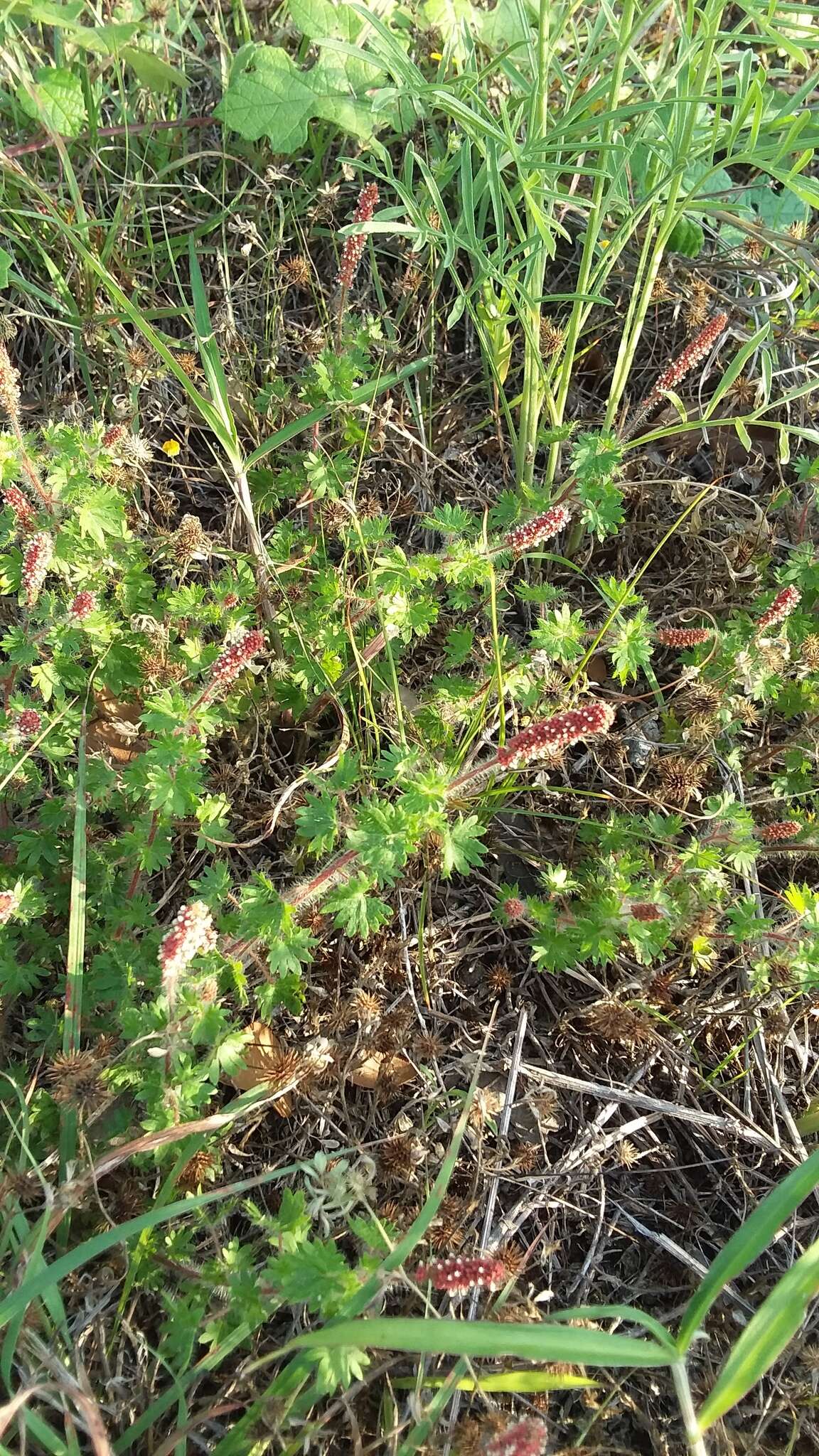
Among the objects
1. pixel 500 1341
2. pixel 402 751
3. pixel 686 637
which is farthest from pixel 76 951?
pixel 686 637

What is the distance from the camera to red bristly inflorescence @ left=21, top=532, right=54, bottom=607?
1.97m

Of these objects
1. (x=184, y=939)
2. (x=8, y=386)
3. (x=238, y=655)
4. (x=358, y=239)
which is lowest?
(x=184, y=939)

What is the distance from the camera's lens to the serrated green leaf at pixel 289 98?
2824 millimetres

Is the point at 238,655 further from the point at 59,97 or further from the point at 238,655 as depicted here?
the point at 59,97

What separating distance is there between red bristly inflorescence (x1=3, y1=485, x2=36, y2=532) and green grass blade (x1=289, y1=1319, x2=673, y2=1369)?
184 centimetres

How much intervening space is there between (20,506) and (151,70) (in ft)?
5.69

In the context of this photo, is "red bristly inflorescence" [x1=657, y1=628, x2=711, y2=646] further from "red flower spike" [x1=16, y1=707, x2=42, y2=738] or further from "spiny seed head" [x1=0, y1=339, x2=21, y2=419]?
"spiny seed head" [x1=0, y1=339, x2=21, y2=419]

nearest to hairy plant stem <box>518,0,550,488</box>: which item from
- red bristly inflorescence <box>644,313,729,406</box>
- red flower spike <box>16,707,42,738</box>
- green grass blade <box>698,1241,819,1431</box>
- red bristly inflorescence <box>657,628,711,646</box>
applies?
red bristly inflorescence <box>644,313,729,406</box>

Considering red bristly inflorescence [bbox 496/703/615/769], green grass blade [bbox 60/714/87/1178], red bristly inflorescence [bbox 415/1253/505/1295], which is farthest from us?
green grass blade [bbox 60/714/87/1178]

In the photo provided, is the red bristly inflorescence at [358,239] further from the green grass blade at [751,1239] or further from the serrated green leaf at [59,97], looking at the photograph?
the green grass blade at [751,1239]

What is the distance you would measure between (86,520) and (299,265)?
4.28ft

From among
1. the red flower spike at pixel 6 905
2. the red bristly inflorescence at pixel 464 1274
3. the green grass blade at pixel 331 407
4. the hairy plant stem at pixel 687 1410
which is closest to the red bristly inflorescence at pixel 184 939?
the red flower spike at pixel 6 905

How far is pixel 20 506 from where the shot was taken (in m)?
2.16

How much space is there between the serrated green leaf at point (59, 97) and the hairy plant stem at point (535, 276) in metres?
1.50
